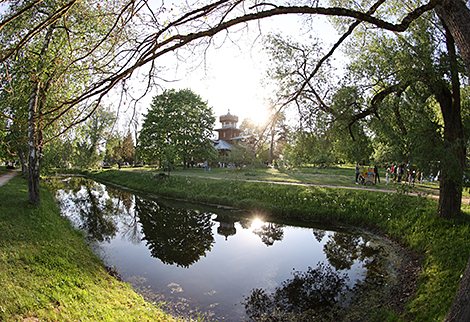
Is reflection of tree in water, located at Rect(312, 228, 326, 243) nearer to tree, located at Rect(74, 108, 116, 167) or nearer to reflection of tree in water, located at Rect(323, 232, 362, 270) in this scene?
reflection of tree in water, located at Rect(323, 232, 362, 270)

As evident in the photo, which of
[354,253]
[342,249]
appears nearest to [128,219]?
[342,249]

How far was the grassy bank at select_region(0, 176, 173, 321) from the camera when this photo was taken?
13.9 feet

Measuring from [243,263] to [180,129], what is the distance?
2946 cm

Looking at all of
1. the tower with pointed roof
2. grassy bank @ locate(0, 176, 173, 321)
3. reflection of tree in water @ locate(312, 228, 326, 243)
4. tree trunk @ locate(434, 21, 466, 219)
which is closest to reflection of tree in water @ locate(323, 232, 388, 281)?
reflection of tree in water @ locate(312, 228, 326, 243)

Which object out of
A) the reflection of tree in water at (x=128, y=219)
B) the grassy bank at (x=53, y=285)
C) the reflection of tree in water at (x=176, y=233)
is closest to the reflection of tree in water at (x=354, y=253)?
the reflection of tree in water at (x=176, y=233)

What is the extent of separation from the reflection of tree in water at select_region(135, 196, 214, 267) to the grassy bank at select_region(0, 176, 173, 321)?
2695 millimetres

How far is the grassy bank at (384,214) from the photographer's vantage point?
5.92 meters

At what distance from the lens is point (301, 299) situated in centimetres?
682

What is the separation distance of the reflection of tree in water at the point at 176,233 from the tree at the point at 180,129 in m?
12.0

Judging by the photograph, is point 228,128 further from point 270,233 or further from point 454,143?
point 454,143

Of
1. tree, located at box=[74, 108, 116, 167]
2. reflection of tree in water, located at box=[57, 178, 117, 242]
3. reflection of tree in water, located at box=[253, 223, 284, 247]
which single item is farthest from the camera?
reflection of tree in water, located at box=[57, 178, 117, 242]

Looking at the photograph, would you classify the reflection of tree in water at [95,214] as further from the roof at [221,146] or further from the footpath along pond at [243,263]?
the roof at [221,146]

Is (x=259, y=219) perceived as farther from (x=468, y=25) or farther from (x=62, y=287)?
(x=468, y=25)

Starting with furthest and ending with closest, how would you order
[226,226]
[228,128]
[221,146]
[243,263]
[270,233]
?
[228,128]
[221,146]
[226,226]
[270,233]
[243,263]
